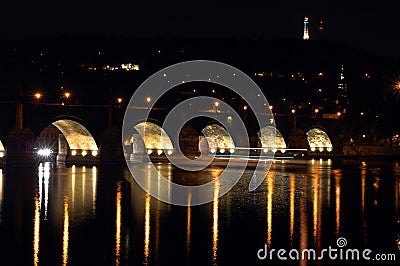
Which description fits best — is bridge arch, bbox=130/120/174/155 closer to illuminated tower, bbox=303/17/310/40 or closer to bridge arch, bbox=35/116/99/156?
bridge arch, bbox=35/116/99/156

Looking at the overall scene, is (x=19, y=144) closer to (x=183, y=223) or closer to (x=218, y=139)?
(x=218, y=139)

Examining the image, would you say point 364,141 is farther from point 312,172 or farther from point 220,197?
point 220,197

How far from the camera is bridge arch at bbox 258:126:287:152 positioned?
70.1m

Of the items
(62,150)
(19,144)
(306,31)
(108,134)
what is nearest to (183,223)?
(19,144)

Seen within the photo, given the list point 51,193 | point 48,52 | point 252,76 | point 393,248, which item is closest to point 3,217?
point 51,193

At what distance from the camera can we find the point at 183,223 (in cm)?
2094

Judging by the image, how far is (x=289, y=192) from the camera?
30500mm

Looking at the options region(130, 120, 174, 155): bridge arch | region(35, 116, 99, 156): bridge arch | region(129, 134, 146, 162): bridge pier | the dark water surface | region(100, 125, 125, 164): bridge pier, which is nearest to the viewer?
the dark water surface

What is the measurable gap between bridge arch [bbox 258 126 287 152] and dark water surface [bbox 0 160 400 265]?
117 feet

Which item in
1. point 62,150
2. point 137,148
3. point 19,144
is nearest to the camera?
point 19,144

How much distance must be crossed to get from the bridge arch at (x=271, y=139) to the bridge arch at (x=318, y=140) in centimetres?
362

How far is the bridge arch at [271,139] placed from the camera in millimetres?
70062

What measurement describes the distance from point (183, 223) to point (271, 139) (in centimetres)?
5198

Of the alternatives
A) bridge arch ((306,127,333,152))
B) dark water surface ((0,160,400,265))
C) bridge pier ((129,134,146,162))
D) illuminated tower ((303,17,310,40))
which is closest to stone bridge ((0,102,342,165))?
bridge arch ((306,127,333,152))
